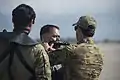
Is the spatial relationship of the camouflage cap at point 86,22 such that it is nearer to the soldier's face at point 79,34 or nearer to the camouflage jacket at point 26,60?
the soldier's face at point 79,34

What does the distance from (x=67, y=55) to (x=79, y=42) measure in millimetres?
214

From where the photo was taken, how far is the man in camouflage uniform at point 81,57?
4430 mm

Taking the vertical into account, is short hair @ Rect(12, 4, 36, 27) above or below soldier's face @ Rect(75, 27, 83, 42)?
above

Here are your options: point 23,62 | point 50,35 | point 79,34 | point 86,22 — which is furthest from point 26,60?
point 50,35

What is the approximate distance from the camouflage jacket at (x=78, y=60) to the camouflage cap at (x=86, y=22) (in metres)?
0.18

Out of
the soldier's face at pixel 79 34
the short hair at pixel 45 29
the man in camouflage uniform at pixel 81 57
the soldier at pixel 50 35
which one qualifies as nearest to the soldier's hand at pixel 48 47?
the soldier at pixel 50 35

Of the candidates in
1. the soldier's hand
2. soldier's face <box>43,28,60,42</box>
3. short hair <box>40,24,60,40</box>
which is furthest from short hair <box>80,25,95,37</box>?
short hair <box>40,24,60,40</box>

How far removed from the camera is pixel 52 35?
520 cm

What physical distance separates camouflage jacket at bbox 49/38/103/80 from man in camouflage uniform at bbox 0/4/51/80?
14.4 inches

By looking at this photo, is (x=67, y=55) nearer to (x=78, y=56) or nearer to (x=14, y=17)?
(x=78, y=56)

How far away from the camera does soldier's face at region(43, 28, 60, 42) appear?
512 cm

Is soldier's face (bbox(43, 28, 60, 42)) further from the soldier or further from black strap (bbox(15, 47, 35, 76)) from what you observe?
black strap (bbox(15, 47, 35, 76))

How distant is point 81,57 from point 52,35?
79 cm

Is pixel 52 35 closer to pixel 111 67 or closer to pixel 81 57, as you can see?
pixel 81 57
